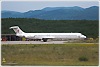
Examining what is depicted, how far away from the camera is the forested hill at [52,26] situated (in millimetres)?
75613

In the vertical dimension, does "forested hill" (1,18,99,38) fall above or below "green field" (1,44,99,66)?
above

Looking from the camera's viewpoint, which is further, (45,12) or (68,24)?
(45,12)

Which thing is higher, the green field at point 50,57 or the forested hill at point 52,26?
the forested hill at point 52,26

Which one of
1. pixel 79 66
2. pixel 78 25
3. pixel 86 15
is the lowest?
pixel 79 66

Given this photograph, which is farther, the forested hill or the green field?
the forested hill

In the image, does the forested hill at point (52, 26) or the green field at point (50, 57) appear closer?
the green field at point (50, 57)

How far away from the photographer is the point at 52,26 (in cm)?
8225

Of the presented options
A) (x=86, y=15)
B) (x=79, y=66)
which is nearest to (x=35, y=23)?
(x=86, y=15)

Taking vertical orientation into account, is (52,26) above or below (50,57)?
above

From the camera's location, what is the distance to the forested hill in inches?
2977

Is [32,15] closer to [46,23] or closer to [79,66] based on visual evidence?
[46,23]

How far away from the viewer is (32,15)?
11681cm

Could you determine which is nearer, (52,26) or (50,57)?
(50,57)

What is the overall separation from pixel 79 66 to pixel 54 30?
62235 millimetres
